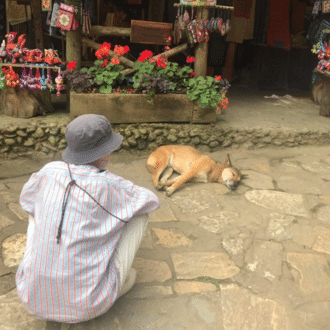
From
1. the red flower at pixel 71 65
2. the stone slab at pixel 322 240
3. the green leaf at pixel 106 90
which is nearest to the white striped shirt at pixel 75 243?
the stone slab at pixel 322 240

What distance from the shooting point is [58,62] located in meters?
5.99

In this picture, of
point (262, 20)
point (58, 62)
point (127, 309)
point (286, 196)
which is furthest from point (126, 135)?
point (262, 20)

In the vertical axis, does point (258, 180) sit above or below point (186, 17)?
below

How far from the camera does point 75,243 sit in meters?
2.27

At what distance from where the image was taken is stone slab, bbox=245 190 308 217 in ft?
14.6

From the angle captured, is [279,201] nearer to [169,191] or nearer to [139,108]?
[169,191]

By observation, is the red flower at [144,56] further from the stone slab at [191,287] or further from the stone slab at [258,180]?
the stone slab at [191,287]

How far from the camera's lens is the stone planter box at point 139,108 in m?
5.76

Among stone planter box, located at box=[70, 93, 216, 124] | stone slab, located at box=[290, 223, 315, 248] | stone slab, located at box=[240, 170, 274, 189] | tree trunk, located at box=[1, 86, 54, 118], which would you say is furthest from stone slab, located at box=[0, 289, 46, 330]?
tree trunk, located at box=[1, 86, 54, 118]

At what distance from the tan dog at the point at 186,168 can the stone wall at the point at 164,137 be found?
2.86ft

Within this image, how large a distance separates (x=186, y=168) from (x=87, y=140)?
9.37ft

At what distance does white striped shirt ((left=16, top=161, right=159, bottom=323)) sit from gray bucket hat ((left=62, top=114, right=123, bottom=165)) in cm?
6

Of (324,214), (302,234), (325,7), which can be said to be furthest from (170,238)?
(325,7)

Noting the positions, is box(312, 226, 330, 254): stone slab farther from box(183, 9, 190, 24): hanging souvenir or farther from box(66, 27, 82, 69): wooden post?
box(66, 27, 82, 69): wooden post
